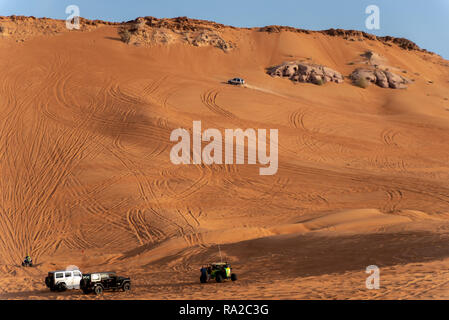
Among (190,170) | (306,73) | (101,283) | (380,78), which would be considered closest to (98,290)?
(101,283)

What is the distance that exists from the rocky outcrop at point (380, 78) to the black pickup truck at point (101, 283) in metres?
44.6

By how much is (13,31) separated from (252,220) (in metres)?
38.8

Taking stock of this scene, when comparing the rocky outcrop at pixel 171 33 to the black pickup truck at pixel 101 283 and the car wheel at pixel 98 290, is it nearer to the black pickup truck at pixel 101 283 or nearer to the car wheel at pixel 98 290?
the black pickup truck at pixel 101 283

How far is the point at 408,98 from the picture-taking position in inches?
2067

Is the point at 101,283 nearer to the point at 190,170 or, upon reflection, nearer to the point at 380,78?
the point at 190,170

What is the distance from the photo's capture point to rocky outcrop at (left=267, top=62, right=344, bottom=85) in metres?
53.4

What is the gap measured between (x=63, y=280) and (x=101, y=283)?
2.00 meters

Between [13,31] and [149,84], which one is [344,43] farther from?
[13,31]

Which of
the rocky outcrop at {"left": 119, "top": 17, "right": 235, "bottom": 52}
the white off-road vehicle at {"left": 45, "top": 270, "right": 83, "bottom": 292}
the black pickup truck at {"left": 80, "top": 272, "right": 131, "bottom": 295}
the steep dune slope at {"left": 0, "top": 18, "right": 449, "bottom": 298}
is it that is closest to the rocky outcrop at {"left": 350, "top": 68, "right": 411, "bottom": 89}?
the steep dune slope at {"left": 0, "top": 18, "right": 449, "bottom": 298}

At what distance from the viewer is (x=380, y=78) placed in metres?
56.3

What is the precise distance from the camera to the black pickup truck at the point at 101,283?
15.1 m

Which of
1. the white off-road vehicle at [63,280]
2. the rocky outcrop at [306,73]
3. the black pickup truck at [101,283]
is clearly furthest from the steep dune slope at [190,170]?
the rocky outcrop at [306,73]

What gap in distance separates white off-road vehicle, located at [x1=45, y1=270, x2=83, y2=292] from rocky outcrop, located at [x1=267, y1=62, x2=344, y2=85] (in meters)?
40.3

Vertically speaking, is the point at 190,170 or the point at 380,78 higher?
the point at 380,78
